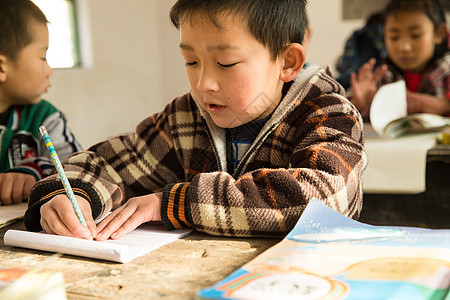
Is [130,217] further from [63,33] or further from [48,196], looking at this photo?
[63,33]

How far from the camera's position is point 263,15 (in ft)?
3.01

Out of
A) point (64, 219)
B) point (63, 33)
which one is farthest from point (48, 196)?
point (63, 33)

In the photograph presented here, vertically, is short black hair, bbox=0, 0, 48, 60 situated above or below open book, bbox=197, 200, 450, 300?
above

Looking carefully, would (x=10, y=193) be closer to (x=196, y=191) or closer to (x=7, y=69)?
(x=7, y=69)

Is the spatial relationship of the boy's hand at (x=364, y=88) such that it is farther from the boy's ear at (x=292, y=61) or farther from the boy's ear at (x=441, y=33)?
the boy's ear at (x=292, y=61)

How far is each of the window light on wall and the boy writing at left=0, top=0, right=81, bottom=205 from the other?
2.47m

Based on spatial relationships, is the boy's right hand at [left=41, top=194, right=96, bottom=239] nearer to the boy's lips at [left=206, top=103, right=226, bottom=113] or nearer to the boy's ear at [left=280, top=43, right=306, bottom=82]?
the boy's lips at [left=206, top=103, right=226, bottom=113]

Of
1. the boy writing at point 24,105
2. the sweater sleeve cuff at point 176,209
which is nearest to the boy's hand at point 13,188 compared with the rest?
the boy writing at point 24,105

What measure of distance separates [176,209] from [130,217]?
0.08m

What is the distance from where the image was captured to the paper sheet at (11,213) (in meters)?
0.85

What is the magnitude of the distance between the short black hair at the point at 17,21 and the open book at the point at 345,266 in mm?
803

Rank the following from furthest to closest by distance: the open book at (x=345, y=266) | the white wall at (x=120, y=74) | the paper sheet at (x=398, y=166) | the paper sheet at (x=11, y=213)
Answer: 1. the white wall at (x=120, y=74)
2. the paper sheet at (x=398, y=166)
3. the paper sheet at (x=11, y=213)
4. the open book at (x=345, y=266)

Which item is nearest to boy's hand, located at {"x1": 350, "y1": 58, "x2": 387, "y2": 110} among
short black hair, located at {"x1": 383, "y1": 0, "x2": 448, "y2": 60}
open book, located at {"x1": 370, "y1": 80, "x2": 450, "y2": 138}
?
open book, located at {"x1": 370, "y1": 80, "x2": 450, "y2": 138}

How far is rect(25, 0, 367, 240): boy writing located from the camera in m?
0.72
